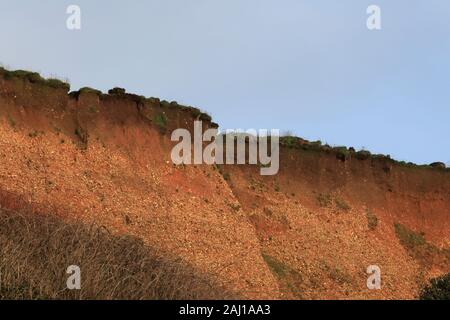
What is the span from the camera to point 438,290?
2870 cm

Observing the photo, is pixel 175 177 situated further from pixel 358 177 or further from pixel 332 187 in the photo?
pixel 358 177

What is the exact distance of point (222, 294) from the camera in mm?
11297

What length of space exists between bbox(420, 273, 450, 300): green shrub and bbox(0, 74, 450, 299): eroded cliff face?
1.54m

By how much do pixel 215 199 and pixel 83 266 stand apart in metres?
19.1

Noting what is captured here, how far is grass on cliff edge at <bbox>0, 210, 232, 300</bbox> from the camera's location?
9.87 m

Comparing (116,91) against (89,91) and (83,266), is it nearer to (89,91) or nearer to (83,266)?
(89,91)

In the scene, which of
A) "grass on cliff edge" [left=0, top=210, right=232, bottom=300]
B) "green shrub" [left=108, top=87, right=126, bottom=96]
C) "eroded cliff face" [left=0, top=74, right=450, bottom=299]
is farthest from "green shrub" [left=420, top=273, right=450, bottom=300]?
"grass on cliff edge" [left=0, top=210, right=232, bottom=300]

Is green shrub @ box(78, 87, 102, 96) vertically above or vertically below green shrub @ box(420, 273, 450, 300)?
above

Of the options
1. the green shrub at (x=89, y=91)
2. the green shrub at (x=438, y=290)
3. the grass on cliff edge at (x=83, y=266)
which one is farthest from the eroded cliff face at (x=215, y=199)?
the grass on cliff edge at (x=83, y=266)

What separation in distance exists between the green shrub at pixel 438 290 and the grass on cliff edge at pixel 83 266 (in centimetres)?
1929

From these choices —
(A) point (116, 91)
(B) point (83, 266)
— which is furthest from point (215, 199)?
(B) point (83, 266)

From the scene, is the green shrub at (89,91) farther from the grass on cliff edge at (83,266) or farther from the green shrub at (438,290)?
the green shrub at (438,290)

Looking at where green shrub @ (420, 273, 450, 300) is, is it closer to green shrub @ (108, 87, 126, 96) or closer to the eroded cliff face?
the eroded cliff face
